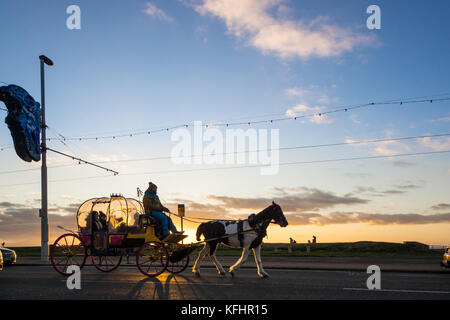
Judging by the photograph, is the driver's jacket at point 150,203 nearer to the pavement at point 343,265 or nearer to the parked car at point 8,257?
the pavement at point 343,265

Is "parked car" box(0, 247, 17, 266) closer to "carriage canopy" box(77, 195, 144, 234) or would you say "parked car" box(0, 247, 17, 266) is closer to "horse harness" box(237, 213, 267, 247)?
"carriage canopy" box(77, 195, 144, 234)

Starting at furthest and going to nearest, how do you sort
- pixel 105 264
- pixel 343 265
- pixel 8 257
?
1. pixel 8 257
2. pixel 343 265
3. pixel 105 264

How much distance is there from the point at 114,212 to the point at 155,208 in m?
1.71

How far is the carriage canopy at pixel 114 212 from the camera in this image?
50.1 feet

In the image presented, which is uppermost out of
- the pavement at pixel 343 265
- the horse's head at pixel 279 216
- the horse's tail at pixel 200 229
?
the horse's head at pixel 279 216

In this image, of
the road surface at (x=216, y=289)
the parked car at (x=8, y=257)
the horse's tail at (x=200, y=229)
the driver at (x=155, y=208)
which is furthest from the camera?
the parked car at (x=8, y=257)

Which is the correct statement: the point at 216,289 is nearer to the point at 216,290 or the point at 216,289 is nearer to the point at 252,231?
the point at 216,290

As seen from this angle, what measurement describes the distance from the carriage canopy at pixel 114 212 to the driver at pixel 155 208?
0.99 meters

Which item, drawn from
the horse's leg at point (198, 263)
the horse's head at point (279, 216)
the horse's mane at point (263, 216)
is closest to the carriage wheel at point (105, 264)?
the horse's leg at point (198, 263)

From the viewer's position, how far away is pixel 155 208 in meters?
14.6

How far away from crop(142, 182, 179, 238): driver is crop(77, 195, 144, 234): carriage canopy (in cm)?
99

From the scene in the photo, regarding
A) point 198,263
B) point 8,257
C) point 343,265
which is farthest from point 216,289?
point 8,257
